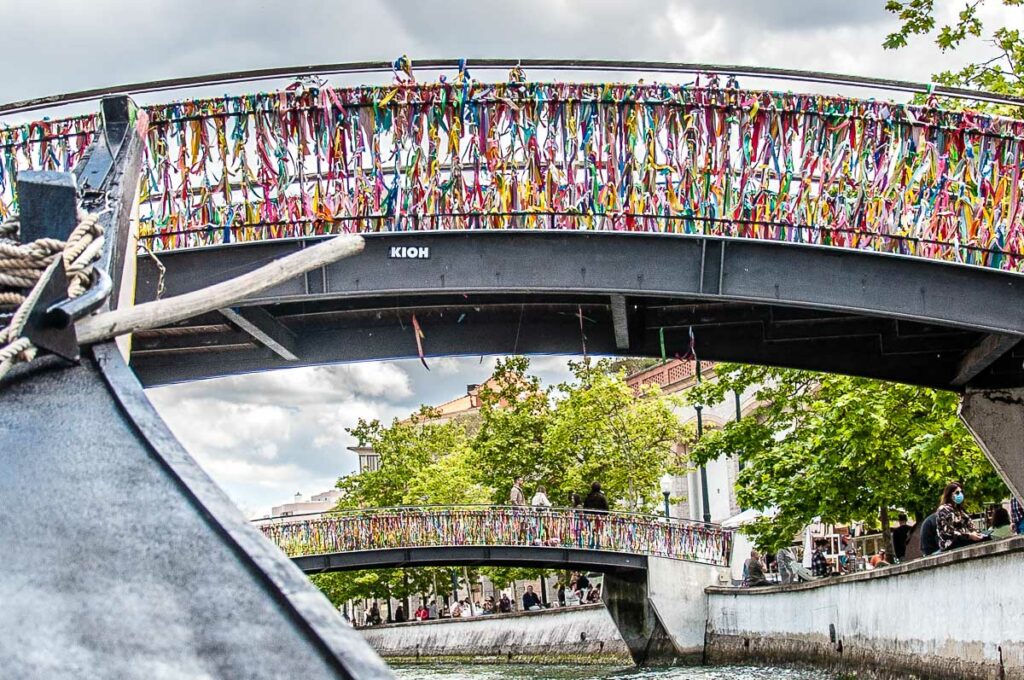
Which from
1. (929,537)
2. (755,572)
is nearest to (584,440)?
(755,572)

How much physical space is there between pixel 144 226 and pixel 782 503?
48.3 feet

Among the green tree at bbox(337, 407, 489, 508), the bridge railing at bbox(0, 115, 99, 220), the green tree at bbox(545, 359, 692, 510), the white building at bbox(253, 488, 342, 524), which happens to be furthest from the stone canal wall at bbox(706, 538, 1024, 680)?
the white building at bbox(253, 488, 342, 524)

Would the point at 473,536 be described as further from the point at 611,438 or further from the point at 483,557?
the point at 611,438

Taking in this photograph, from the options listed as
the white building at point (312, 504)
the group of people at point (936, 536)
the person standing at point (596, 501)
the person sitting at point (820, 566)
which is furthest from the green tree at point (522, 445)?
the white building at point (312, 504)

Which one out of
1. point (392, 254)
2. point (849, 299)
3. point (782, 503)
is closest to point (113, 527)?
point (392, 254)

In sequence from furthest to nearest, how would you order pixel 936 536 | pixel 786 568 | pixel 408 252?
1. pixel 786 568
2. pixel 936 536
3. pixel 408 252

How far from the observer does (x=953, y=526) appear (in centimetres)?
1571

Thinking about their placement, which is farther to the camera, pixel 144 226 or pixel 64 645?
pixel 144 226

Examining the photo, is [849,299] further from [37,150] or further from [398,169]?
[37,150]

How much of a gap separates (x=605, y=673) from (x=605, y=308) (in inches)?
614

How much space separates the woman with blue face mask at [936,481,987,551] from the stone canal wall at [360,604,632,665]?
57.1 feet

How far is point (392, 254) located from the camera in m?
12.9

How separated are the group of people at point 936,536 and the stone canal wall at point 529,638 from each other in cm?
613

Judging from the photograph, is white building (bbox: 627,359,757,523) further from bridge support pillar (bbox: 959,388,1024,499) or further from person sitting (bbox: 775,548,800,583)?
bridge support pillar (bbox: 959,388,1024,499)
